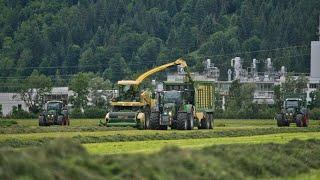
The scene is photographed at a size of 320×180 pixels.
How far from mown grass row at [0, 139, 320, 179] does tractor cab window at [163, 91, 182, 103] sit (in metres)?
37.8

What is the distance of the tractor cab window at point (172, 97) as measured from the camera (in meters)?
66.9

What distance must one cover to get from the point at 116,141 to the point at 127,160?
21.7 meters

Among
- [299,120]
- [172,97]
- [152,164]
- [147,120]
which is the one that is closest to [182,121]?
[172,97]

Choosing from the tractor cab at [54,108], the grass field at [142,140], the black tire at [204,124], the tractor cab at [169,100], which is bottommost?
the black tire at [204,124]

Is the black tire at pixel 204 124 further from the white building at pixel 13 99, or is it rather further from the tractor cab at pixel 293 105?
the white building at pixel 13 99

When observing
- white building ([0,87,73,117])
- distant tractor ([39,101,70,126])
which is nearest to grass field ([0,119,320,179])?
distant tractor ([39,101,70,126])

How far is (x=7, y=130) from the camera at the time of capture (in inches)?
2200

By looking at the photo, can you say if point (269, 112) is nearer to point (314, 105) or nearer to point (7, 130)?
point (314, 105)

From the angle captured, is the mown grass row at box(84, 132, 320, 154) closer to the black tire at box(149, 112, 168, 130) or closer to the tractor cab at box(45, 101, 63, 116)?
the black tire at box(149, 112, 168, 130)

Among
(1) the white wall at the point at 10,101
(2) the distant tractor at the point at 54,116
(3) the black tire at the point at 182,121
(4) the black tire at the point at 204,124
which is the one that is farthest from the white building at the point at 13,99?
(3) the black tire at the point at 182,121

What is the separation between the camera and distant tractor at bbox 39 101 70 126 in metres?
75.8

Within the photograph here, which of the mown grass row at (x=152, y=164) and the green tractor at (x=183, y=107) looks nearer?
the mown grass row at (x=152, y=164)

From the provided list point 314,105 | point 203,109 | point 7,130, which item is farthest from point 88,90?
point 7,130

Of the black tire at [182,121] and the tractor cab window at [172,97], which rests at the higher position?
the tractor cab window at [172,97]
